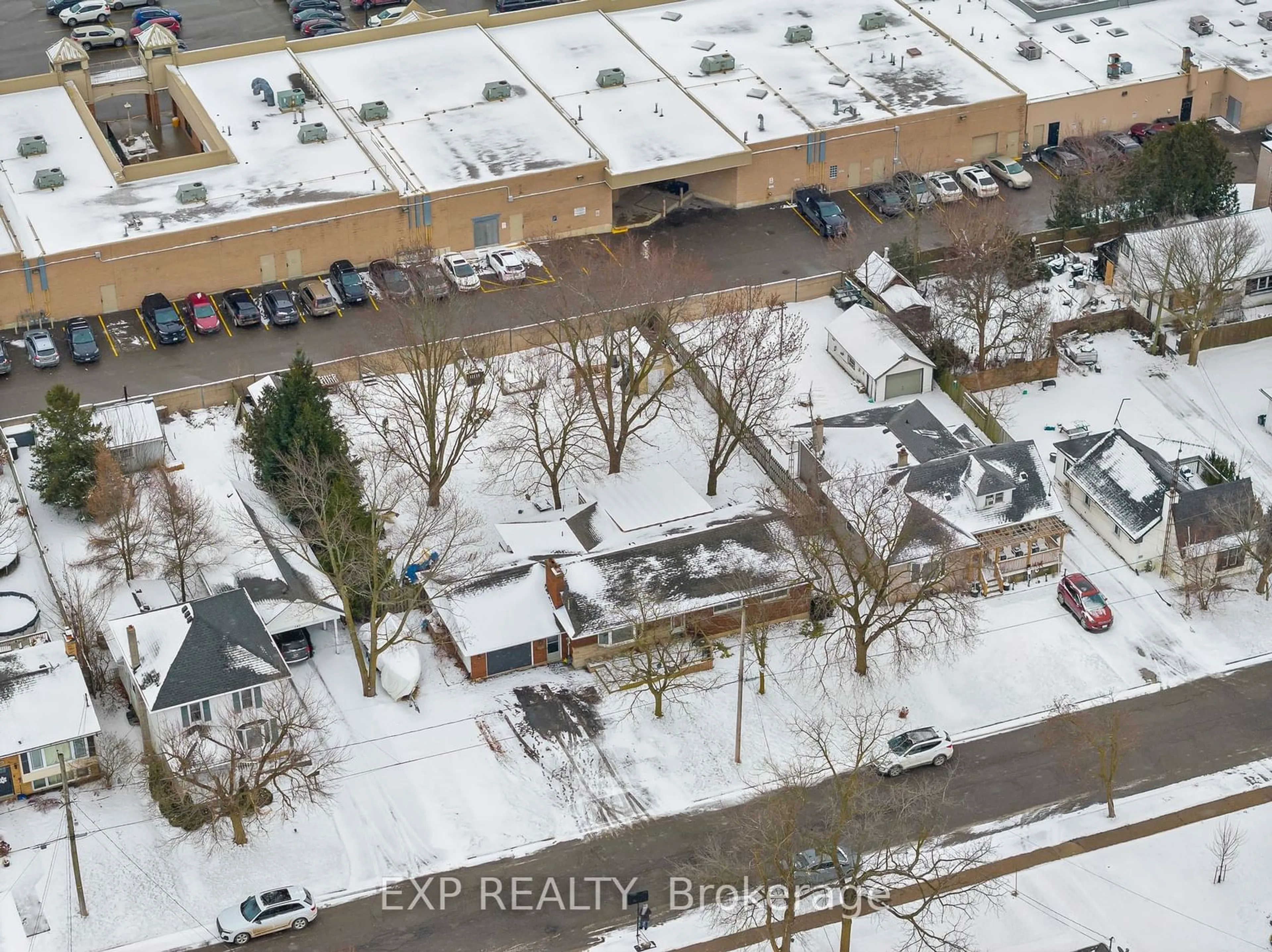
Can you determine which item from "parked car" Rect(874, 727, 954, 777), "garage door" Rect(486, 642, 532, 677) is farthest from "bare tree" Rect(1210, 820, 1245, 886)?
"garage door" Rect(486, 642, 532, 677)

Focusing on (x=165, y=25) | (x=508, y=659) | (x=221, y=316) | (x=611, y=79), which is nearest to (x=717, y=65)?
(x=611, y=79)

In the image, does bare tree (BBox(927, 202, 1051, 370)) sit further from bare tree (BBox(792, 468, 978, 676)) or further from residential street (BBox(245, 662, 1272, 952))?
residential street (BBox(245, 662, 1272, 952))

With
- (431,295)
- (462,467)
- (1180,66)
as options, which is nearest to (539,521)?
(462,467)

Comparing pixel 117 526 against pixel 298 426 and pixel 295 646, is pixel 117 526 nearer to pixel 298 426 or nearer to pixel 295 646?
pixel 298 426

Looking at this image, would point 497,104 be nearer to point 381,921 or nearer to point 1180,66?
point 1180,66

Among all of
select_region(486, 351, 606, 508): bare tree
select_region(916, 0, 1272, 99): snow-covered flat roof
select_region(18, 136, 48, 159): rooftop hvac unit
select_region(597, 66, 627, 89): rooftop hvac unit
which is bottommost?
select_region(486, 351, 606, 508): bare tree

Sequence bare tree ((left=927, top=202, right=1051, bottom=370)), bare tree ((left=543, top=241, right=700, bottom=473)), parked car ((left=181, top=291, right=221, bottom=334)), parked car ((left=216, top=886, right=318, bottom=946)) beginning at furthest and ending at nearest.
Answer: parked car ((left=181, top=291, right=221, bottom=334)), bare tree ((left=927, top=202, right=1051, bottom=370)), bare tree ((left=543, top=241, right=700, bottom=473)), parked car ((left=216, top=886, right=318, bottom=946))

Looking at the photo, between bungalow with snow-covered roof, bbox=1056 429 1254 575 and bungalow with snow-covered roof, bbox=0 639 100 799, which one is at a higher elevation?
bungalow with snow-covered roof, bbox=0 639 100 799
